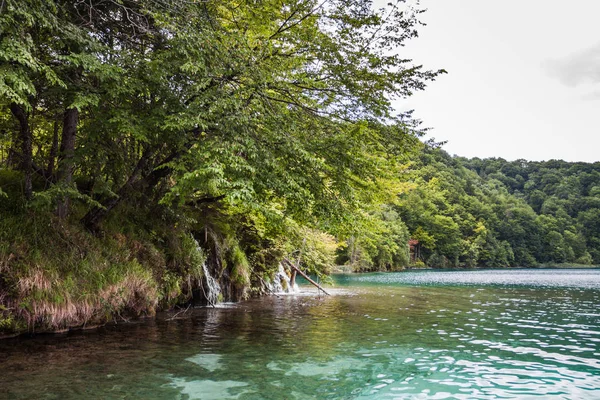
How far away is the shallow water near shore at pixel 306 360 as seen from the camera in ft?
20.3

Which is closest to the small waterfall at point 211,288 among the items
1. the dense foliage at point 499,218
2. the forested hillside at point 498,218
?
the forested hillside at point 498,218

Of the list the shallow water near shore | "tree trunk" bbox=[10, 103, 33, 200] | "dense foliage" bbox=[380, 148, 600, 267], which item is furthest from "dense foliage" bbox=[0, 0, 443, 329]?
"dense foliage" bbox=[380, 148, 600, 267]

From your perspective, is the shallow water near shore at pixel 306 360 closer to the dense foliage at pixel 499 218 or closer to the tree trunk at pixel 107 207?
the tree trunk at pixel 107 207

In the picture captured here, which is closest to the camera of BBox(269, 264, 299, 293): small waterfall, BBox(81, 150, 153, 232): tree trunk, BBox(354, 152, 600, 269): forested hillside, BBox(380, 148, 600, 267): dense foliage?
BBox(81, 150, 153, 232): tree trunk

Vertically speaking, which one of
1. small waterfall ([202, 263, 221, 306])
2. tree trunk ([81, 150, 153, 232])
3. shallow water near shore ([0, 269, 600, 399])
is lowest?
shallow water near shore ([0, 269, 600, 399])

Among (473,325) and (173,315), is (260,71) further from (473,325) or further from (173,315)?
(473,325)

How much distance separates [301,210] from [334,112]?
366 centimetres

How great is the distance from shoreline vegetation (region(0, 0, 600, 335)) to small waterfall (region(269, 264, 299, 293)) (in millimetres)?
7158

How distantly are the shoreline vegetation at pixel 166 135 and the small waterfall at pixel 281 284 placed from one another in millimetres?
7158

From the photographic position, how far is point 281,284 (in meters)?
23.8

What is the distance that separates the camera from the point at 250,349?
28.5 ft

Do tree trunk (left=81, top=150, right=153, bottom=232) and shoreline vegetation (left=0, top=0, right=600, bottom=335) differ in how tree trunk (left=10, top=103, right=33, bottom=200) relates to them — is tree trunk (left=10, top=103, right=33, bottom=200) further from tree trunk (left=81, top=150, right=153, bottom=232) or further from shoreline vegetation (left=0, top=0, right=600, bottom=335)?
tree trunk (left=81, top=150, right=153, bottom=232)

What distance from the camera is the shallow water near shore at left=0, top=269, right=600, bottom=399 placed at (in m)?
6.18

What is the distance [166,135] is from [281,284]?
51.9ft
